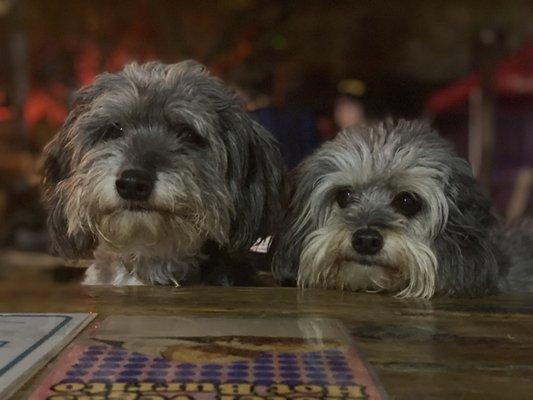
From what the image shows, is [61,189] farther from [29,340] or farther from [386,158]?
[29,340]

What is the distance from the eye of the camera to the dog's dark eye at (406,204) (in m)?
1.85

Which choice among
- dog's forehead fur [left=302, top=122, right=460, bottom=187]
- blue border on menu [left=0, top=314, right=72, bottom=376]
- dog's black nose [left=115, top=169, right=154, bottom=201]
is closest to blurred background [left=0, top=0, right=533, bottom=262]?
dog's forehead fur [left=302, top=122, right=460, bottom=187]

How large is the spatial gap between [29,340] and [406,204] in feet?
3.49

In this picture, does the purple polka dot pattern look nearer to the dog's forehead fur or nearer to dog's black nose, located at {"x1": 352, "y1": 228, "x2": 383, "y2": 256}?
dog's black nose, located at {"x1": 352, "y1": 228, "x2": 383, "y2": 256}

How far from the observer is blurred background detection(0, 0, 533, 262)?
20.0 ft

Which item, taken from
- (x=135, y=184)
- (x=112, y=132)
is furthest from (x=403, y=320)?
(x=112, y=132)

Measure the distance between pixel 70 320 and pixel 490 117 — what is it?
574cm

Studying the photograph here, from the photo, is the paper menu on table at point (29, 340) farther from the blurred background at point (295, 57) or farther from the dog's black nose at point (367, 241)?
the blurred background at point (295, 57)

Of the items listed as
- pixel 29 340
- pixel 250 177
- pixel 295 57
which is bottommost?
pixel 29 340

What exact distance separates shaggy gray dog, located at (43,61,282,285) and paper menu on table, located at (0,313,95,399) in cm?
49

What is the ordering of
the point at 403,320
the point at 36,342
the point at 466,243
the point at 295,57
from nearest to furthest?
the point at 36,342 → the point at 403,320 → the point at 466,243 → the point at 295,57

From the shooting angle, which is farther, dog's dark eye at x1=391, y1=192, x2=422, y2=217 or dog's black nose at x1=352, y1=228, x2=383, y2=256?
dog's dark eye at x1=391, y1=192, x2=422, y2=217

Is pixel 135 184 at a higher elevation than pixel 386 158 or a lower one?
lower

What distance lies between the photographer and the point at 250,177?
6.10ft
